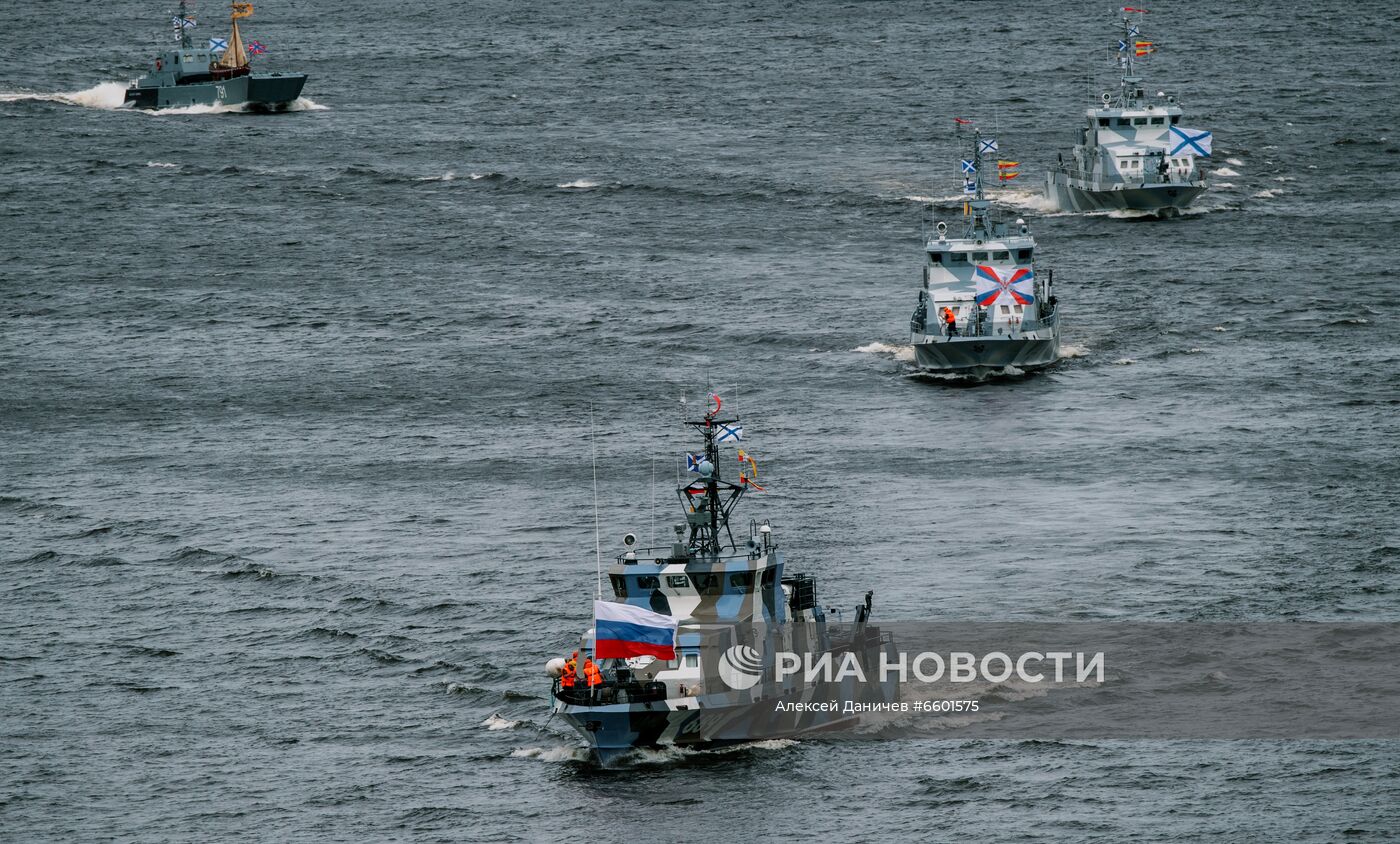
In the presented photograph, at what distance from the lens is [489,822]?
71.8 m

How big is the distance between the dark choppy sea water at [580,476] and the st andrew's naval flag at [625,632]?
4216 mm

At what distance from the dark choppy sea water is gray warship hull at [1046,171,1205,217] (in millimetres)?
1799

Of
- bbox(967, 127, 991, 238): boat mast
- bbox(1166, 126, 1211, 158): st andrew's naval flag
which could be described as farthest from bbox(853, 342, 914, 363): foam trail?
bbox(1166, 126, 1211, 158): st andrew's naval flag

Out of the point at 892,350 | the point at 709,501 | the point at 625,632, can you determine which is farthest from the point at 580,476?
the point at 625,632

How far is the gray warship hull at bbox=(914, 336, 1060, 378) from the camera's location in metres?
135

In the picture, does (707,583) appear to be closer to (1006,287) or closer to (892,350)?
(1006,287)

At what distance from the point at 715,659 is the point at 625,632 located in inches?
145

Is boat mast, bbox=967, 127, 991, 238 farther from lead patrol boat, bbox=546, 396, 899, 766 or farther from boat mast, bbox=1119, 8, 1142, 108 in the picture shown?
lead patrol boat, bbox=546, 396, 899, 766

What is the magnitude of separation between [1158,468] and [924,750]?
130 feet

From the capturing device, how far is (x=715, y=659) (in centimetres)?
7356

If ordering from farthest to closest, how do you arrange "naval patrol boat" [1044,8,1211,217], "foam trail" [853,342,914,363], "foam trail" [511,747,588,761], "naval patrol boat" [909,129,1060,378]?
"naval patrol boat" [1044,8,1211,217] → "foam trail" [853,342,914,363] → "naval patrol boat" [909,129,1060,378] → "foam trail" [511,747,588,761]

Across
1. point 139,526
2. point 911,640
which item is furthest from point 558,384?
point 911,640

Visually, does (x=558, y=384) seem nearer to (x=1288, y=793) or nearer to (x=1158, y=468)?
(x=1158, y=468)

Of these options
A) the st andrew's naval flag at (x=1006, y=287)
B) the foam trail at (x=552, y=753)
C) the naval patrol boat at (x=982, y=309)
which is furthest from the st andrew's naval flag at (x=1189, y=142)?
the foam trail at (x=552, y=753)
